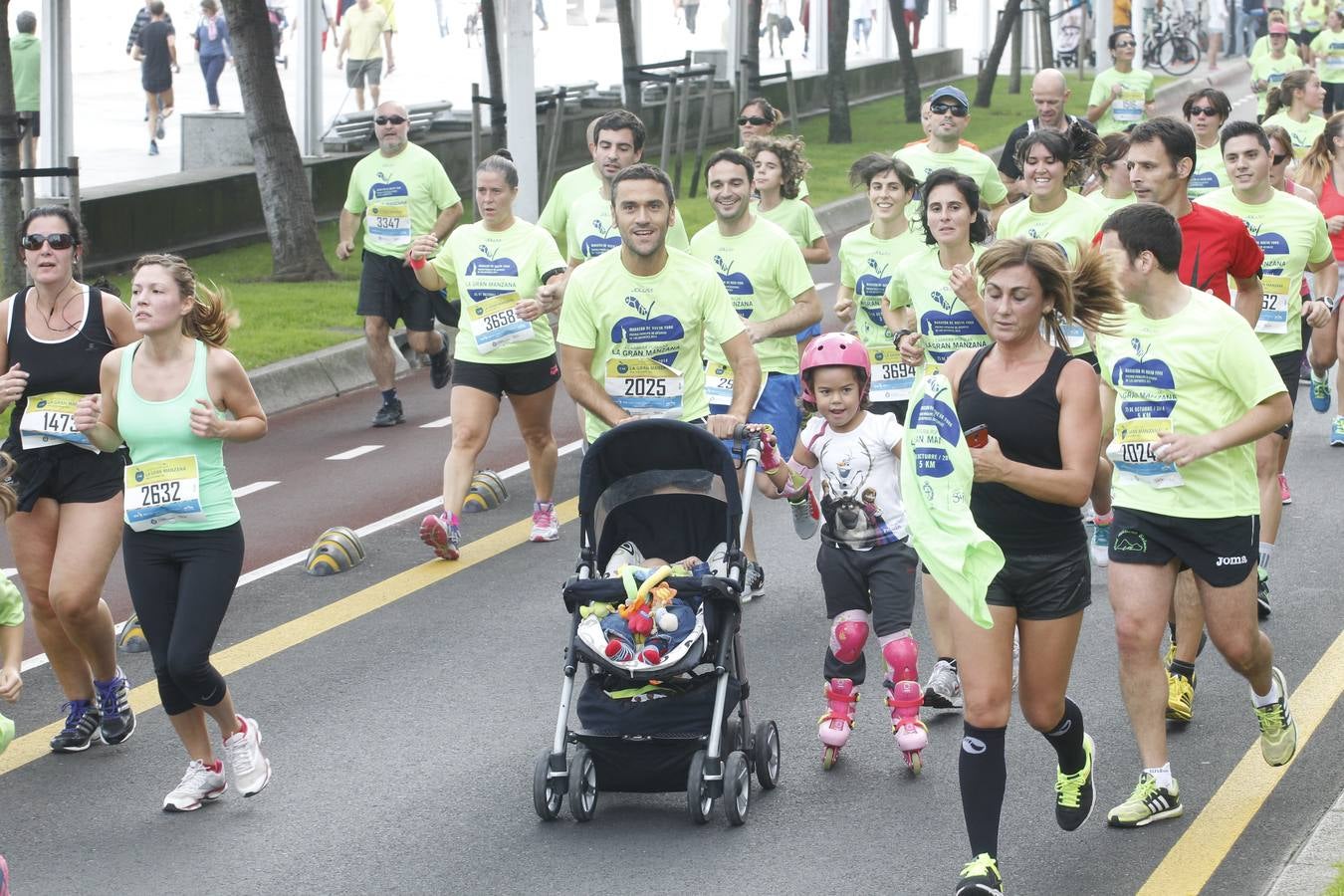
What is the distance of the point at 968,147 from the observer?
13.0 meters

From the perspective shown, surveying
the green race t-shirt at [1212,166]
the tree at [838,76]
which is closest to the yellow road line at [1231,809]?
the green race t-shirt at [1212,166]

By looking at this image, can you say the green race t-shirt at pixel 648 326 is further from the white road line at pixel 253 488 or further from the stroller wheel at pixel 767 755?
the white road line at pixel 253 488

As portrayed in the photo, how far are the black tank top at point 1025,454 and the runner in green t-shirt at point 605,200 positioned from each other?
4905 millimetres

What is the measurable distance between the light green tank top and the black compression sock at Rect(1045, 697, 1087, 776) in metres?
2.80

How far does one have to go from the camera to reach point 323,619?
9594mm

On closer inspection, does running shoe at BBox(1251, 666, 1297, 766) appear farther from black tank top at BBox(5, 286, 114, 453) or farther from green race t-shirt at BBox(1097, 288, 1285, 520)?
black tank top at BBox(5, 286, 114, 453)

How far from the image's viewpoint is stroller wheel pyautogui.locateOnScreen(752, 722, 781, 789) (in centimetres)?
701

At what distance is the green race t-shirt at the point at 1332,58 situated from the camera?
26359 millimetres

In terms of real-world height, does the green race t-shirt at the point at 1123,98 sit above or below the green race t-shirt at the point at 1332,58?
below

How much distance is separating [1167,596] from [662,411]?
2492mm

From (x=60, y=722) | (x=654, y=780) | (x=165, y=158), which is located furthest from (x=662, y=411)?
Answer: (x=165, y=158)

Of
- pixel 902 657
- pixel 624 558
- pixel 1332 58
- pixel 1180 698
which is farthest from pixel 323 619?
pixel 1332 58

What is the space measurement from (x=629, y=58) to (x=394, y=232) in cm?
1434

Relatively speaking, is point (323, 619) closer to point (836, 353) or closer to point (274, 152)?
point (836, 353)
